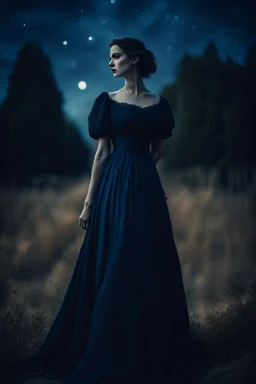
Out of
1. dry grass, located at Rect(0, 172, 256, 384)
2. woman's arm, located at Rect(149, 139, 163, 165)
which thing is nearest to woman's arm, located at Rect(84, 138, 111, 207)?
woman's arm, located at Rect(149, 139, 163, 165)

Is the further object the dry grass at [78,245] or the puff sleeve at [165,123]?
the dry grass at [78,245]

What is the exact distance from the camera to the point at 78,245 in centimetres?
293

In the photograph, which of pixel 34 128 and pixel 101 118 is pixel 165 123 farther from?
pixel 34 128

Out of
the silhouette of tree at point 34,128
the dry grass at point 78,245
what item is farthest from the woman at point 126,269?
the silhouette of tree at point 34,128

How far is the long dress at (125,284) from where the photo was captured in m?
Result: 1.92

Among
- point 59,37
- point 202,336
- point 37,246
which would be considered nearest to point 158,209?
point 202,336

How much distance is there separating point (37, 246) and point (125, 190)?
104 centimetres

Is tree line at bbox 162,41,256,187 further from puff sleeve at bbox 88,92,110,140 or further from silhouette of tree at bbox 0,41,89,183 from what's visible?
puff sleeve at bbox 88,92,110,140

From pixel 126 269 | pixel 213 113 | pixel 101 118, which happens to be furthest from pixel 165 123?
pixel 213 113

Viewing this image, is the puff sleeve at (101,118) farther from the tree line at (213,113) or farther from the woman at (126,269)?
the tree line at (213,113)

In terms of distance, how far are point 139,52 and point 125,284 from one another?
3.13ft

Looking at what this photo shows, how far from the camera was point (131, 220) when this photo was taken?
204cm

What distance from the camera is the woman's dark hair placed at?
7.11 ft

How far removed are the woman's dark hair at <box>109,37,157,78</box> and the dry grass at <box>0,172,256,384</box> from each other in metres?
0.89
